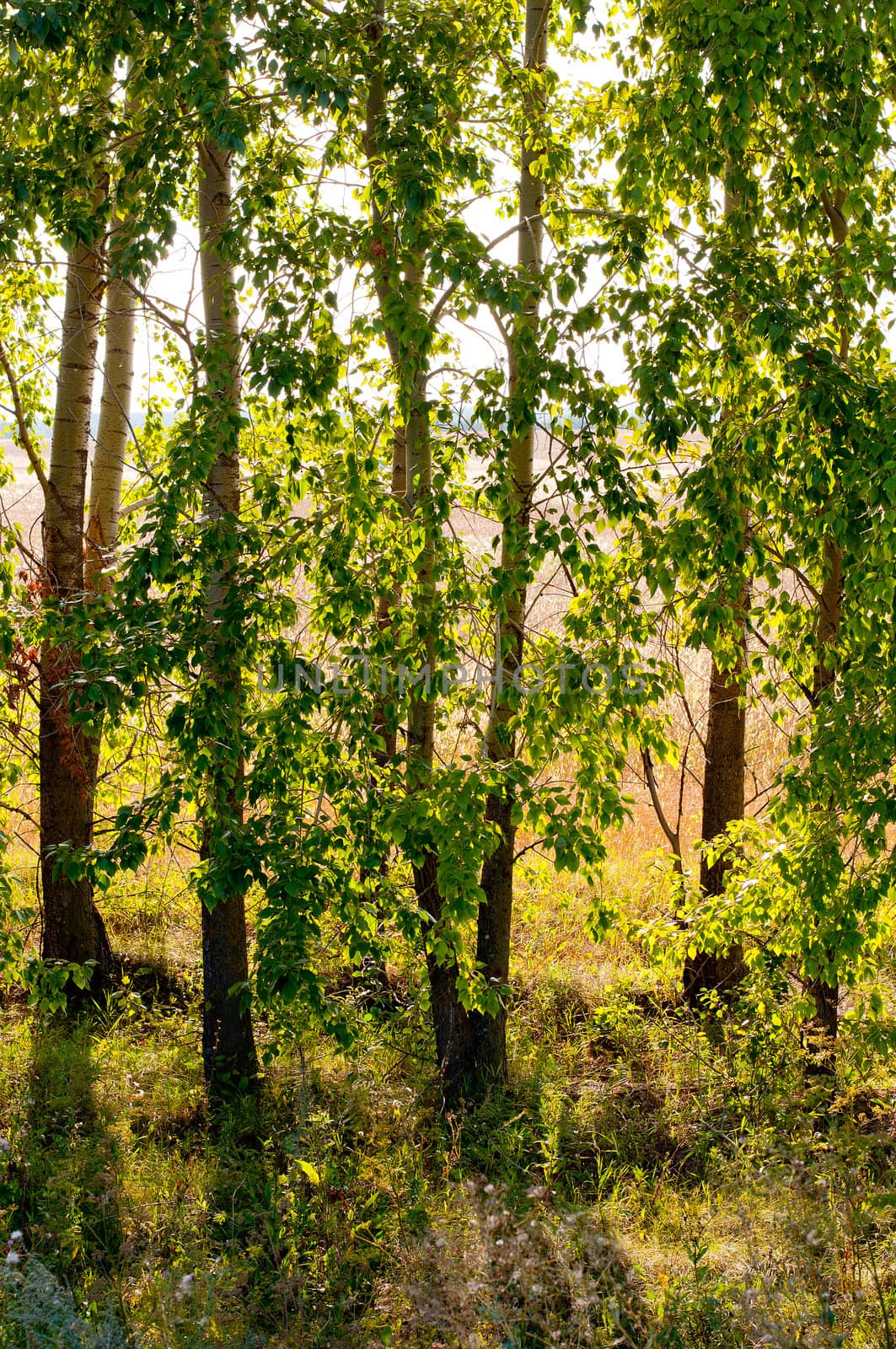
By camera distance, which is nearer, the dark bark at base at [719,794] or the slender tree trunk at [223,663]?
the slender tree trunk at [223,663]

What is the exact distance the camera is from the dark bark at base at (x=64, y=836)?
5672 millimetres

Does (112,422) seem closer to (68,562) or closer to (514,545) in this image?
(68,562)

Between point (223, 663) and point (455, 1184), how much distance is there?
231 centimetres

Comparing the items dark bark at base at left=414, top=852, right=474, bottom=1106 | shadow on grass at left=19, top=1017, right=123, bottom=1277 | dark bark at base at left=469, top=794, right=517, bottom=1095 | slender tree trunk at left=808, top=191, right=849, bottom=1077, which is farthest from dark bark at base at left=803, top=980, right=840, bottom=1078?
shadow on grass at left=19, top=1017, right=123, bottom=1277

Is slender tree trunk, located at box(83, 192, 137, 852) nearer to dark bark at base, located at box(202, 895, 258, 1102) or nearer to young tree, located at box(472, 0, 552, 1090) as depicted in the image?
dark bark at base, located at box(202, 895, 258, 1102)

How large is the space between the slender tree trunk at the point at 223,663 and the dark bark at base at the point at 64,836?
0.95 meters

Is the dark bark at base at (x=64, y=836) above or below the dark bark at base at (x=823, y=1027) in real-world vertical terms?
above

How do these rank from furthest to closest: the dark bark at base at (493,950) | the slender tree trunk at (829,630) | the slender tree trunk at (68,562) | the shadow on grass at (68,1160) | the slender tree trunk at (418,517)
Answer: the slender tree trunk at (68,562) < the dark bark at base at (493,950) < the slender tree trunk at (829,630) < the shadow on grass at (68,1160) < the slender tree trunk at (418,517)

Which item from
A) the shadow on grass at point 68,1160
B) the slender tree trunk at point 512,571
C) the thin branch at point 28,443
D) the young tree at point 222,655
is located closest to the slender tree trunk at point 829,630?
the slender tree trunk at point 512,571

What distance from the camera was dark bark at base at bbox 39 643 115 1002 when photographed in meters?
5.67

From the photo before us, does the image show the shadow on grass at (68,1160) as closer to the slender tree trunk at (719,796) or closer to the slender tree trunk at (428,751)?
the slender tree trunk at (428,751)

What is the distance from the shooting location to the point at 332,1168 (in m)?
4.33

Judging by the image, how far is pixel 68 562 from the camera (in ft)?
18.8

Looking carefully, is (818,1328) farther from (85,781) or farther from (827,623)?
(85,781)
